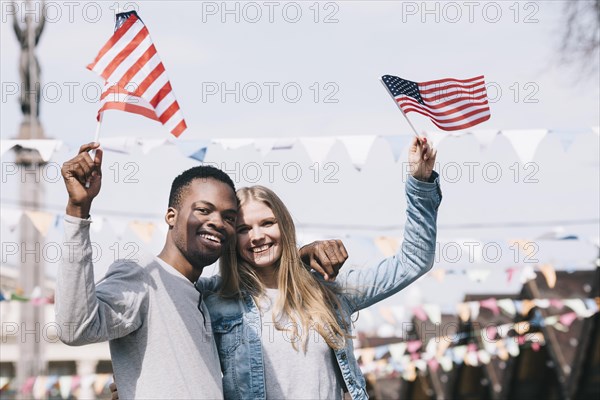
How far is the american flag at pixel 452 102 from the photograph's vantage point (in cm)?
589

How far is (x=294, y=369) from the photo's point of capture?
5047mm

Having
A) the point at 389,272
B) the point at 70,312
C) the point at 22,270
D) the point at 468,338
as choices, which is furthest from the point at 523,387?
the point at 70,312

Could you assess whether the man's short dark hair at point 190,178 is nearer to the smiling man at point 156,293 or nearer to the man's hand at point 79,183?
the smiling man at point 156,293

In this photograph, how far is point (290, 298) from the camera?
17.2 ft

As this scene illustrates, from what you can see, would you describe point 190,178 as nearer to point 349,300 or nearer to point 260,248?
point 260,248

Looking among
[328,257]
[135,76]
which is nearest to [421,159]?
[328,257]

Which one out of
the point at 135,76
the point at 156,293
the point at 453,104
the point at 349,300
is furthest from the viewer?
the point at 453,104

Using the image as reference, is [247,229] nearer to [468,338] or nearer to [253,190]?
[253,190]

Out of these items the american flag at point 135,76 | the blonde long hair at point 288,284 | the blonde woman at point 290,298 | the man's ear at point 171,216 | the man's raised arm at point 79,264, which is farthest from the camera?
the american flag at point 135,76

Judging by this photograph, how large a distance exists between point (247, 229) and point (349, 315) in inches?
23.6

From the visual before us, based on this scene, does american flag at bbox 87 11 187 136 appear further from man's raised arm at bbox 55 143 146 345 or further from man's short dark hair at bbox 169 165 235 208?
man's raised arm at bbox 55 143 146 345

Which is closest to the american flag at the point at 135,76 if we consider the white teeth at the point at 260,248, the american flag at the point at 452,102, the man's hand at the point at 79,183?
the white teeth at the point at 260,248

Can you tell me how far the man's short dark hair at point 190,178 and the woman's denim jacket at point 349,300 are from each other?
0.46 metres

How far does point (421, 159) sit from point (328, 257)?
0.60 meters
